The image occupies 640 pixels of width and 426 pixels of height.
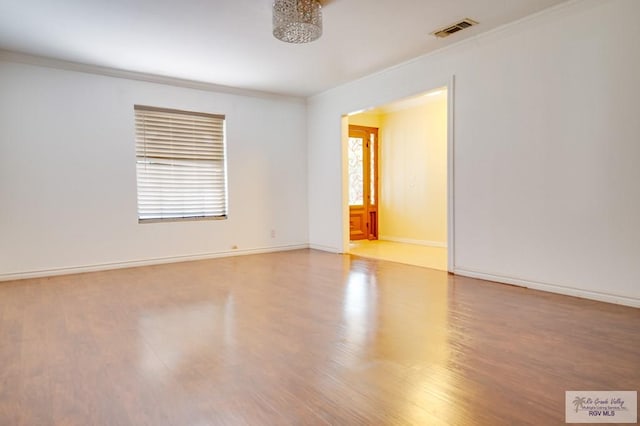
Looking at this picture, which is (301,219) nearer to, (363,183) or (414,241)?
(363,183)

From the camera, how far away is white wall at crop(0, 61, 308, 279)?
434 centimetres

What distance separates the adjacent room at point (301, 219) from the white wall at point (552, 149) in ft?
0.06

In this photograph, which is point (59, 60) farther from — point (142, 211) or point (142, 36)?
point (142, 211)

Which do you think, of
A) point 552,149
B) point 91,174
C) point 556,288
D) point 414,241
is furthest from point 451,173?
point 91,174

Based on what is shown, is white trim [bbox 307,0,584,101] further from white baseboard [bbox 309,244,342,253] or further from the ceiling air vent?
white baseboard [bbox 309,244,342,253]

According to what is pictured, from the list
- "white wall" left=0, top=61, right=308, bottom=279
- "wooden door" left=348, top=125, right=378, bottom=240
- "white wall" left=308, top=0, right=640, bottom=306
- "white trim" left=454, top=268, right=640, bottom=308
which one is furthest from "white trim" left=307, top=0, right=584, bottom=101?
"white trim" left=454, top=268, right=640, bottom=308

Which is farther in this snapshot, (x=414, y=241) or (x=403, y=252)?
(x=414, y=241)

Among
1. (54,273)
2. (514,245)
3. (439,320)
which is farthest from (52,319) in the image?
(514,245)

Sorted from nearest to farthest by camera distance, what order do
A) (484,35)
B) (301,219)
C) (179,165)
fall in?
(484,35)
(179,165)
(301,219)

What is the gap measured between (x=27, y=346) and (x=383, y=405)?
88.6 inches

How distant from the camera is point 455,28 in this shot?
150 inches

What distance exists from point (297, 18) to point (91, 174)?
3321 mm

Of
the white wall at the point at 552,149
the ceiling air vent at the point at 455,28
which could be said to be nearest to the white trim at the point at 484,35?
the white wall at the point at 552,149

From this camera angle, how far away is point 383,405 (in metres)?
1.67
